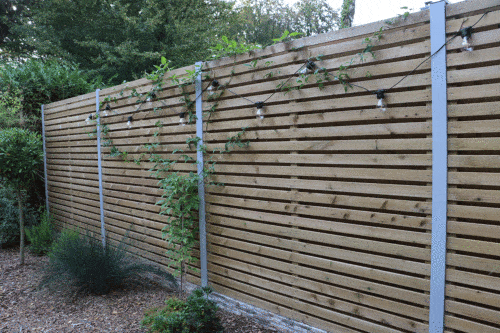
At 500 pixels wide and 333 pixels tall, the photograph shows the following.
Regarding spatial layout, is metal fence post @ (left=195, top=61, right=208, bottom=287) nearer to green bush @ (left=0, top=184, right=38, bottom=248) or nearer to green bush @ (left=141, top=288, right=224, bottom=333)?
green bush @ (left=141, top=288, right=224, bottom=333)

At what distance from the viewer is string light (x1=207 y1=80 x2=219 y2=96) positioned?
10.5 ft

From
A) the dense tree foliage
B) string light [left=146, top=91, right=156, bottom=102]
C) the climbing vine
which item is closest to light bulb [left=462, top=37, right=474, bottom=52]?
the climbing vine

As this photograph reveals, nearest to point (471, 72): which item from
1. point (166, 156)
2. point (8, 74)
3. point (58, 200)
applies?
point (166, 156)

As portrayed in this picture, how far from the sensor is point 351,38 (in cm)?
230

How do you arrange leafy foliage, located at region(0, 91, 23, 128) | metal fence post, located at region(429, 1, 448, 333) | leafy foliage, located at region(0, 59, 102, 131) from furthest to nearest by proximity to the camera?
1. leafy foliage, located at region(0, 59, 102, 131)
2. leafy foliage, located at region(0, 91, 23, 128)
3. metal fence post, located at region(429, 1, 448, 333)

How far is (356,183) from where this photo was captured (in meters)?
2.30

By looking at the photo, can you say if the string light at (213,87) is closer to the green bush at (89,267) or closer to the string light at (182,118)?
the string light at (182,118)

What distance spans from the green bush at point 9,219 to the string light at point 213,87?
4.40 m

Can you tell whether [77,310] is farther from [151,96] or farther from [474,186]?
[474,186]

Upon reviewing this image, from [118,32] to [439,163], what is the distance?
1114 cm

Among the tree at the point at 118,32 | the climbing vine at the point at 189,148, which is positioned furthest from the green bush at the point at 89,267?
the tree at the point at 118,32

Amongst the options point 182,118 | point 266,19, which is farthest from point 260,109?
point 266,19

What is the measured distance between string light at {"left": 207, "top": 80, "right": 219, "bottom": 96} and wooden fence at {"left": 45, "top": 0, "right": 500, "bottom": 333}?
8 centimetres

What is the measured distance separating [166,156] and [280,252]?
176 cm
